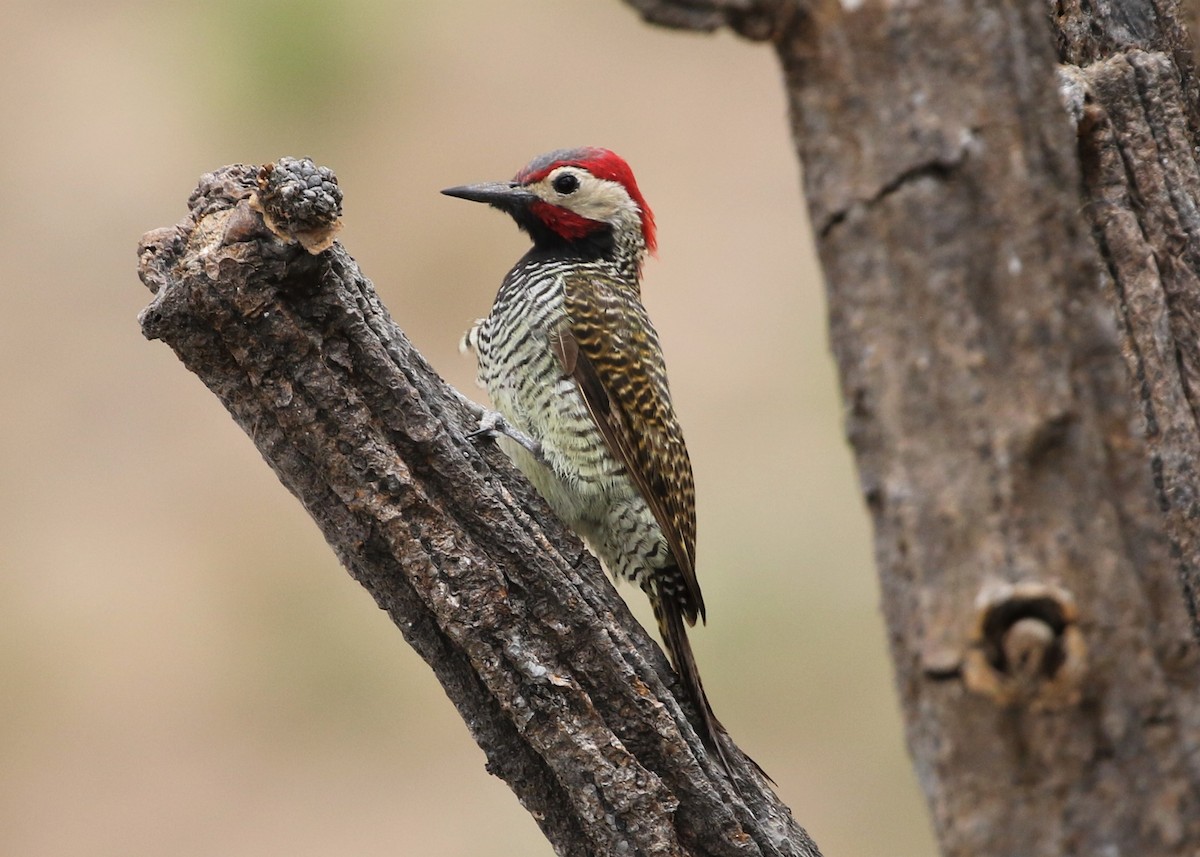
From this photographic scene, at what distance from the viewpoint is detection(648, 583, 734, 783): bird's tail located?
3336 mm

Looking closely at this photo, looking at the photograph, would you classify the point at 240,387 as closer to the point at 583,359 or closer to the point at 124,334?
the point at 583,359

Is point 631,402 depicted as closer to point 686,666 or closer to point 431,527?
point 686,666

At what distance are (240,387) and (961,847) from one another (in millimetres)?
1657

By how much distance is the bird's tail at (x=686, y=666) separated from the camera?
10.9 ft

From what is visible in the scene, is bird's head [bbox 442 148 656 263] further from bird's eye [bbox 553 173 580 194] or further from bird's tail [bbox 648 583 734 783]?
bird's tail [bbox 648 583 734 783]

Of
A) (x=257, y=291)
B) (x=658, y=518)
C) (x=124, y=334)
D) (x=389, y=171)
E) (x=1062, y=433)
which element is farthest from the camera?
(x=389, y=171)

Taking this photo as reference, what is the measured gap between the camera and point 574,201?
4574 mm

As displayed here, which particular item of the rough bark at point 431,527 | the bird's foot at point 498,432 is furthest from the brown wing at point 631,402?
→ the rough bark at point 431,527

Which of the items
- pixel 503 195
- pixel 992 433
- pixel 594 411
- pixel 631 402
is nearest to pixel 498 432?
pixel 594 411

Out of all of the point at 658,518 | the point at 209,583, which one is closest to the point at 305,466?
the point at 658,518

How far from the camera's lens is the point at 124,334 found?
988 centimetres

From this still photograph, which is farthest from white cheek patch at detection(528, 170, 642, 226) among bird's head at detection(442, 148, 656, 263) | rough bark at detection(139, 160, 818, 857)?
rough bark at detection(139, 160, 818, 857)

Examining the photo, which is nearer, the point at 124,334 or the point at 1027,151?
the point at 1027,151

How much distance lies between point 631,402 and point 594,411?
124 mm
